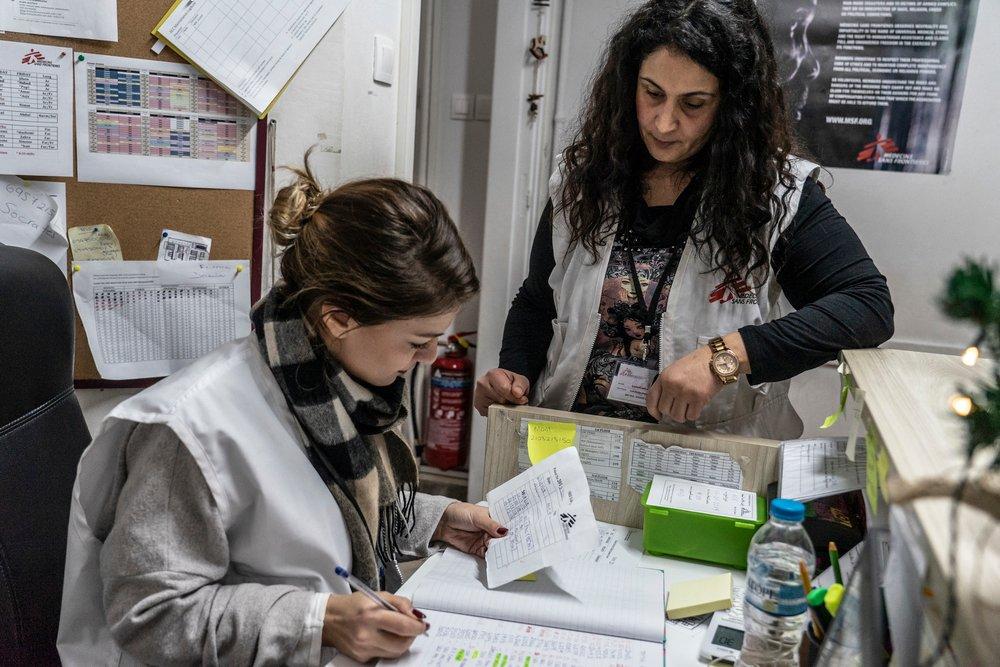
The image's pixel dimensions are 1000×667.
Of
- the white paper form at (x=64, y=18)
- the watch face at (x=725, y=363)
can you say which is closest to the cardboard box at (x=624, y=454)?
the watch face at (x=725, y=363)

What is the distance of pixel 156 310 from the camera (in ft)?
4.98

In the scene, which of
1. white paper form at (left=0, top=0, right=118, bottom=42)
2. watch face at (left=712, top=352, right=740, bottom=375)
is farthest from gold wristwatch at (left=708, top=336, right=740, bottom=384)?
white paper form at (left=0, top=0, right=118, bottom=42)

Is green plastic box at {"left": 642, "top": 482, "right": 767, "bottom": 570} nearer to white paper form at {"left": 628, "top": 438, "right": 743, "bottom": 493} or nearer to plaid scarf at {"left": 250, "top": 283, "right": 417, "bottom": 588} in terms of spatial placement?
white paper form at {"left": 628, "top": 438, "right": 743, "bottom": 493}

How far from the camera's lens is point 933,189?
7.07 ft

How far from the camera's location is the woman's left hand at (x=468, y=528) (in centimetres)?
115

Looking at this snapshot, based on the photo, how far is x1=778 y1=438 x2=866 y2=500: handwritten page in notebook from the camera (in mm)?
1063

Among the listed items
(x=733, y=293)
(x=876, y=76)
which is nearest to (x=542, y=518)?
(x=733, y=293)

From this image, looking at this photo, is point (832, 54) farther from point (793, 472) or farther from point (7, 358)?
point (7, 358)

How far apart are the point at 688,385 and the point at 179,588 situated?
0.76m

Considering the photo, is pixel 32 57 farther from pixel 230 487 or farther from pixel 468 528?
pixel 468 528

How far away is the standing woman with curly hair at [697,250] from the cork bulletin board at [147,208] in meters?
0.60

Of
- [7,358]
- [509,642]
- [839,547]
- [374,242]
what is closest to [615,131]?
[374,242]

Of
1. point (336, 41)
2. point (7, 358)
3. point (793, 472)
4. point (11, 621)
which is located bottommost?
point (11, 621)

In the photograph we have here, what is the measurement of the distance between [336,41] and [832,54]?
137 centimetres
